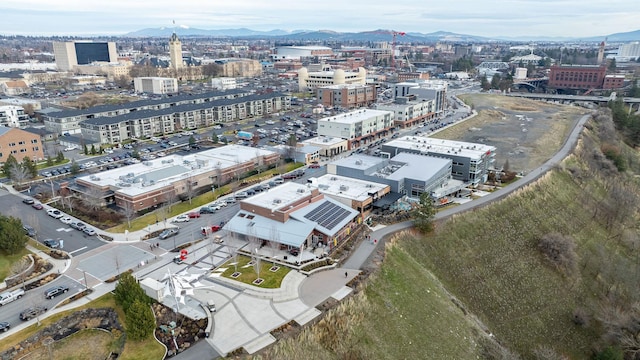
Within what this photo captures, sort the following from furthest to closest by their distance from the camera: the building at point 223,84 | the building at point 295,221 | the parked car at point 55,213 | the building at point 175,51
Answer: the building at point 175,51 → the building at point 223,84 → the parked car at point 55,213 → the building at point 295,221

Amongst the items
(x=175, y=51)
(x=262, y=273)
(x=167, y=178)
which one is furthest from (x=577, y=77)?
(x=175, y=51)

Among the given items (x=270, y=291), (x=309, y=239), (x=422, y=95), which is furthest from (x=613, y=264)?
(x=422, y=95)

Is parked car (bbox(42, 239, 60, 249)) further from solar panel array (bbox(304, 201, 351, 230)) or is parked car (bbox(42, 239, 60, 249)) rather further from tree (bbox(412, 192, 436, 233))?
tree (bbox(412, 192, 436, 233))

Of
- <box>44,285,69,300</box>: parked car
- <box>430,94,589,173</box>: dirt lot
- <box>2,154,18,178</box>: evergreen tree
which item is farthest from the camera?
<box>430,94,589,173</box>: dirt lot

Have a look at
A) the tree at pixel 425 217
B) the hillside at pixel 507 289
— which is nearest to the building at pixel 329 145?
the hillside at pixel 507 289

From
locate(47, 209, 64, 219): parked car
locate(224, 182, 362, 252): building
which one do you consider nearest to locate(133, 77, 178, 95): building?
locate(47, 209, 64, 219): parked car

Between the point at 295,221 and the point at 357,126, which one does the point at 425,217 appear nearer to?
the point at 295,221

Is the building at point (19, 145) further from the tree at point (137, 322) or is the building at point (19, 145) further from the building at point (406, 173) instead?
the tree at point (137, 322)

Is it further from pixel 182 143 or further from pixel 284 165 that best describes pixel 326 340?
pixel 182 143
